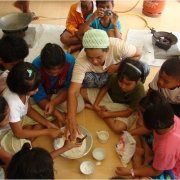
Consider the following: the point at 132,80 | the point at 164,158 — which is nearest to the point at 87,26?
the point at 132,80

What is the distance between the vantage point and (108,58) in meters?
1.68

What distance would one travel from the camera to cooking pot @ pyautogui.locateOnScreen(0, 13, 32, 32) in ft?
8.41

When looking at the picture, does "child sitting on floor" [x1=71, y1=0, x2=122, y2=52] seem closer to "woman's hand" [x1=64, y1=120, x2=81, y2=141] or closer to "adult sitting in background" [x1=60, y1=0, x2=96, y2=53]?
"adult sitting in background" [x1=60, y1=0, x2=96, y2=53]

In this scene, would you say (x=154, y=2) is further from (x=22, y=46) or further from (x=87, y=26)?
(x=22, y=46)

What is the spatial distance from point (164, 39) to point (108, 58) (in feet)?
3.81

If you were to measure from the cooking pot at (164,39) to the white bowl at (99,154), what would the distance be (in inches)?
58.4

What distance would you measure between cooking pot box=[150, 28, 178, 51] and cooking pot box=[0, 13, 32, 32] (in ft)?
4.93

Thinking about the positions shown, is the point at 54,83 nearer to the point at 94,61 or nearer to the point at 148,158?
the point at 94,61

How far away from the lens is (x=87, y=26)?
2133 millimetres

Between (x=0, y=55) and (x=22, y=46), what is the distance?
162 mm

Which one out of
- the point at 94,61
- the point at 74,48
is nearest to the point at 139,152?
the point at 94,61

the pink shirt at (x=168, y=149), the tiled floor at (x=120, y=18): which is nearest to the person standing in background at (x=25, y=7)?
the tiled floor at (x=120, y=18)

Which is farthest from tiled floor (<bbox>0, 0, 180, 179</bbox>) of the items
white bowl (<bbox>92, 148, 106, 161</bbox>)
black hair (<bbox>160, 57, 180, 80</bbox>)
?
black hair (<bbox>160, 57, 180, 80</bbox>)

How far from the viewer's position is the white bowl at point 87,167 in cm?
141
